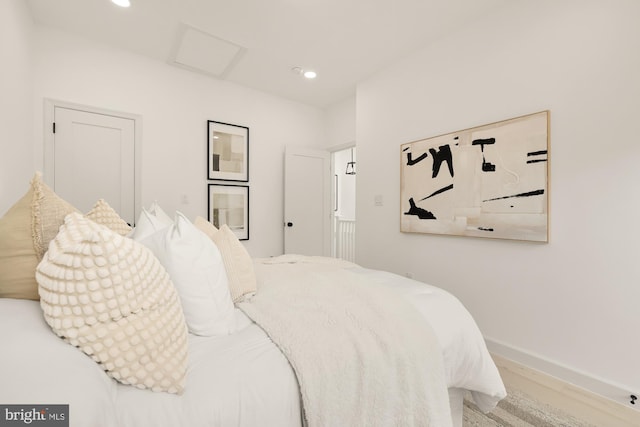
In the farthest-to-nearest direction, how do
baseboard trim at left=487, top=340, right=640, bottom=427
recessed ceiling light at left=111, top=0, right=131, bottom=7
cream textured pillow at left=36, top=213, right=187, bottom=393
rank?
1. recessed ceiling light at left=111, top=0, right=131, bottom=7
2. baseboard trim at left=487, top=340, right=640, bottom=427
3. cream textured pillow at left=36, top=213, right=187, bottom=393

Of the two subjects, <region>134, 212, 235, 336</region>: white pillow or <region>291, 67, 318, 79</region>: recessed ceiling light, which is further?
<region>291, 67, 318, 79</region>: recessed ceiling light

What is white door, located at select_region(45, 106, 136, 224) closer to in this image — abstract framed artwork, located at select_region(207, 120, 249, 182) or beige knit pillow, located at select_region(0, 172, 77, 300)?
abstract framed artwork, located at select_region(207, 120, 249, 182)

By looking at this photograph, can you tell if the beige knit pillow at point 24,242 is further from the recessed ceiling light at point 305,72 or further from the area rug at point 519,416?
the recessed ceiling light at point 305,72

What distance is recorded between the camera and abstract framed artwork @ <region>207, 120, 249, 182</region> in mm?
3457

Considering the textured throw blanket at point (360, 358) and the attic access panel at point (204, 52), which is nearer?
the textured throw blanket at point (360, 358)

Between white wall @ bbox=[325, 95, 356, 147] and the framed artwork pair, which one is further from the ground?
white wall @ bbox=[325, 95, 356, 147]

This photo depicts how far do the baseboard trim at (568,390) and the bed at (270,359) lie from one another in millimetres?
744

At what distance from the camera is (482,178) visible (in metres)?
2.35

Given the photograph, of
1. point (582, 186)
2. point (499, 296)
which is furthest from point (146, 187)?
point (582, 186)

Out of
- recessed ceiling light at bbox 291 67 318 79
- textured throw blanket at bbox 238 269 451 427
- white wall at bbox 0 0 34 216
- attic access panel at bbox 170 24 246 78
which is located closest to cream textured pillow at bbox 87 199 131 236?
textured throw blanket at bbox 238 269 451 427

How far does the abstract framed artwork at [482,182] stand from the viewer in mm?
2057

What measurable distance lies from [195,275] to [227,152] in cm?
287

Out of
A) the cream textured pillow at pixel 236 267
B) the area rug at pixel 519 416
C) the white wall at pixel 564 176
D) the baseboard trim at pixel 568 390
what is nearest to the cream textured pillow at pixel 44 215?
the cream textured pillow at pixel 236 267

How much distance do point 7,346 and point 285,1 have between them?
2594mm
